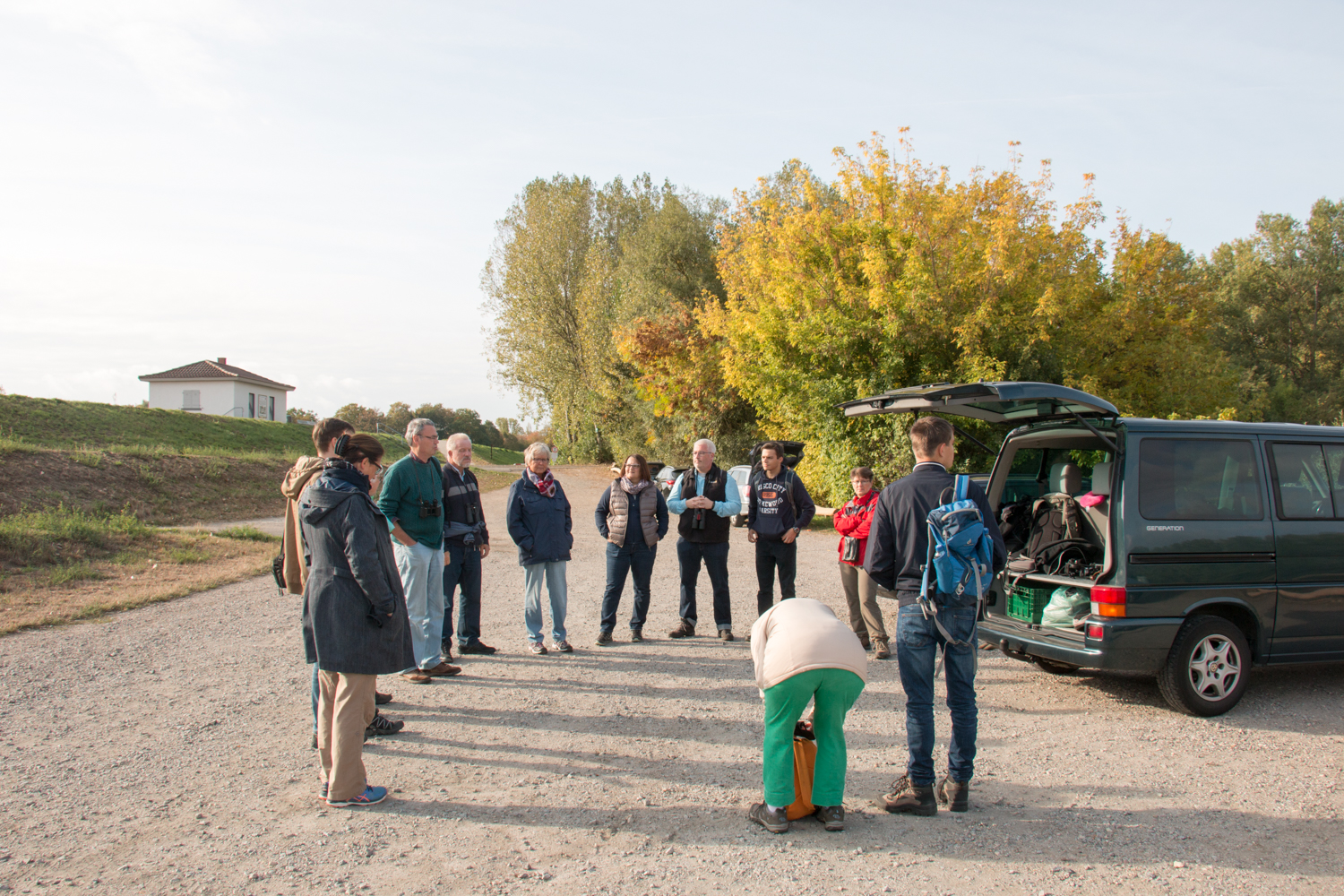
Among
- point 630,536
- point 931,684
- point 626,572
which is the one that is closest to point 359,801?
point 931,684

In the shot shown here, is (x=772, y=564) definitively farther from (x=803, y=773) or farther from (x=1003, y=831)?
(x=1003, y=831)

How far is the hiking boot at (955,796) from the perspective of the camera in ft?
12.7

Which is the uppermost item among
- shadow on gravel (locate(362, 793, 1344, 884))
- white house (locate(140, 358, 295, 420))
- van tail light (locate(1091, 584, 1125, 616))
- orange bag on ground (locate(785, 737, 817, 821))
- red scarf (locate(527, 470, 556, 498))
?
white house (locate(140, 358, 295, 420))

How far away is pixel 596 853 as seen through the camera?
11.4 feet

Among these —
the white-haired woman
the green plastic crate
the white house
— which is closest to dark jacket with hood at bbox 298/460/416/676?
the white-haired woman

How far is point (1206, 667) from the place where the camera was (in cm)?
528

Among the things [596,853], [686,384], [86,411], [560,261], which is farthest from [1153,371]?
[86,411]

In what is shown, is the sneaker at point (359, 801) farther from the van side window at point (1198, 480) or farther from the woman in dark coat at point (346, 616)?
the van side window at point (1198, 480)

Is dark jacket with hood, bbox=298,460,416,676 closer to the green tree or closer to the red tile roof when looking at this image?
the green tree

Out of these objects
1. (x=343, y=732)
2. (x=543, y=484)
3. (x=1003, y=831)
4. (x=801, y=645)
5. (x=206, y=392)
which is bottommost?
(x=1003, y=831)

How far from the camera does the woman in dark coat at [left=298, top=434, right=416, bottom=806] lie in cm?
391

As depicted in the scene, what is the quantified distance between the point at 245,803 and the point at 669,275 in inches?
1214

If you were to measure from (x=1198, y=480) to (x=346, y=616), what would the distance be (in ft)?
18.1

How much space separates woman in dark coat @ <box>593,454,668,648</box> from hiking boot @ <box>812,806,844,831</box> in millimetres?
3823
